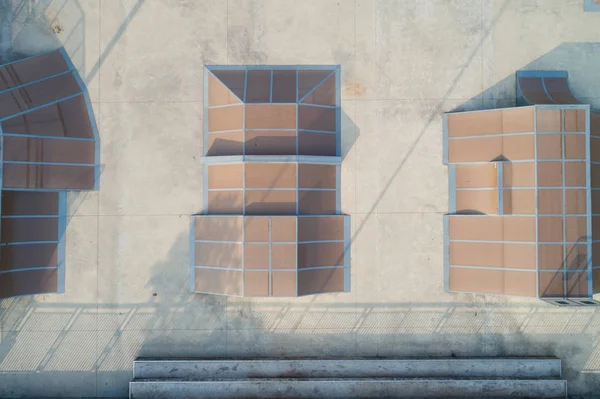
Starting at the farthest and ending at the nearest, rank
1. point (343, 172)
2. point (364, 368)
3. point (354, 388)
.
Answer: point (343, 172) < point (364, 368) < point (354, 388)

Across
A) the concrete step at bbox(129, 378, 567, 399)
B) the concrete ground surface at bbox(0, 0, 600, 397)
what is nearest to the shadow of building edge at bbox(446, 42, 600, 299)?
the concrete ground surface at bbox(0, 0, 600, 397)

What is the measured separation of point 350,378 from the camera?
14562 millimetres

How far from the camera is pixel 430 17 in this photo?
15.3 m

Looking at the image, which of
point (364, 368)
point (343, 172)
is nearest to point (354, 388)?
point (364, 368)

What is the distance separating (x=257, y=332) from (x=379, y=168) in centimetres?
884

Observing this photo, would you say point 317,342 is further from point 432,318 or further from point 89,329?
point 89,329

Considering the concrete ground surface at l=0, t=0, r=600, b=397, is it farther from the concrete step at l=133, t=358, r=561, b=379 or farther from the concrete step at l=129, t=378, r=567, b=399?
the concrete step at l=129, t=378, r=567, b=399

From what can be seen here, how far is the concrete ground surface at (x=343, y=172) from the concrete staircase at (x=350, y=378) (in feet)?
1.65

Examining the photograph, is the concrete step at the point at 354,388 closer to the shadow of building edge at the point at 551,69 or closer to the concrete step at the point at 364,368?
the concrete step at the point at 364,368

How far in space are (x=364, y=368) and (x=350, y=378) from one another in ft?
2.35

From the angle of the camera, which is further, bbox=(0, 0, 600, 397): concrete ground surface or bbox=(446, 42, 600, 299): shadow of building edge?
bbox=(446, 42, 600, 299): shadow of building edge

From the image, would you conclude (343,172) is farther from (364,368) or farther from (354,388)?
(354,388)

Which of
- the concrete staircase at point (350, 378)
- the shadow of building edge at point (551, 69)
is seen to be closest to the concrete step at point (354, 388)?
the concrete staircase at point (350, 378)

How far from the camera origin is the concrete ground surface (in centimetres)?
1495
